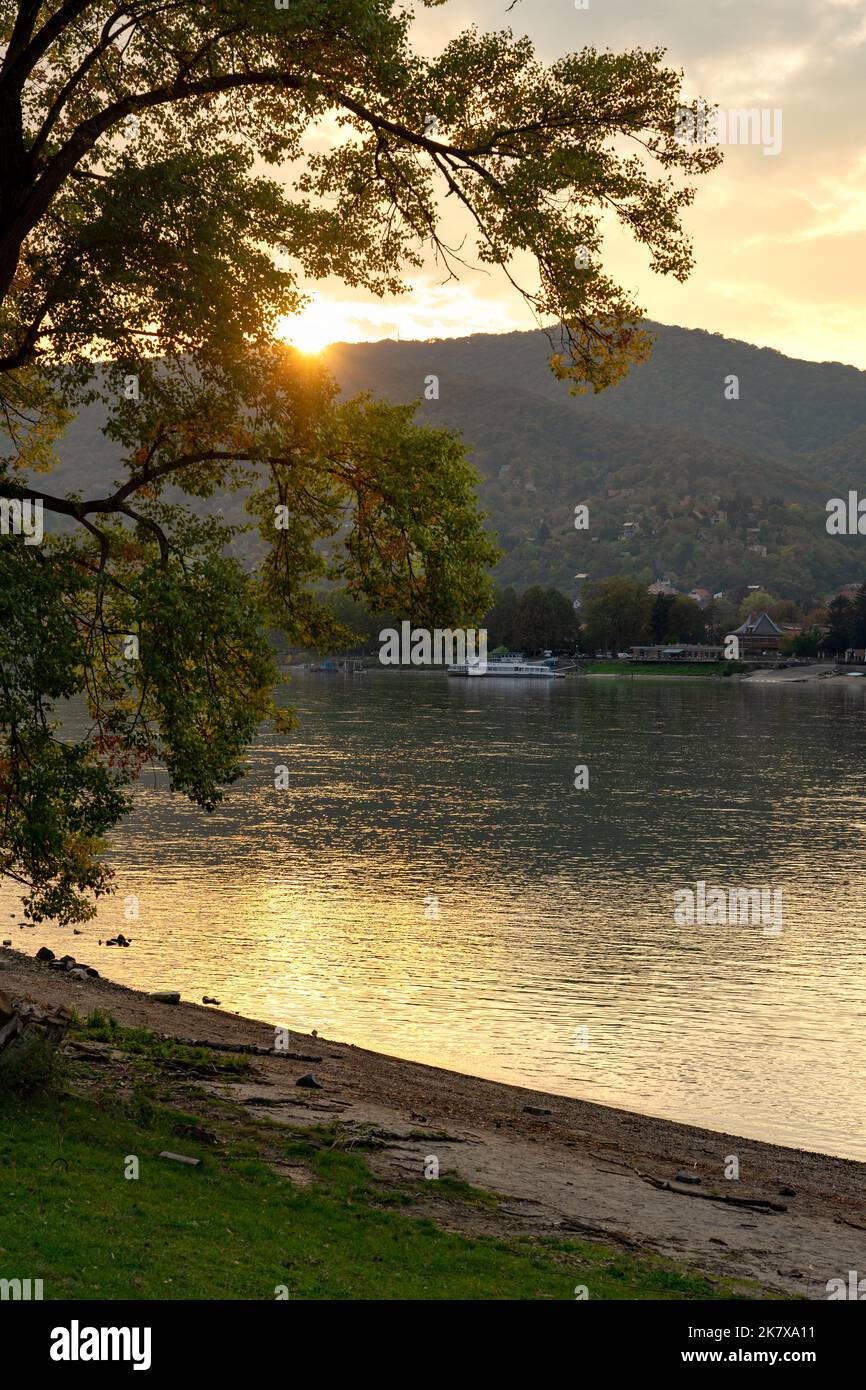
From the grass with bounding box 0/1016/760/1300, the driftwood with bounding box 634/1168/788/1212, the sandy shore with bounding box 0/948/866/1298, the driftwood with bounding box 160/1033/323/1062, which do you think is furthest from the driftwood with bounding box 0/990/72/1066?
the driftwood with bounding box 634/1168/788/1212

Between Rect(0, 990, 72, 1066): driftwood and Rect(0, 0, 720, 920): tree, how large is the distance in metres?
1.47

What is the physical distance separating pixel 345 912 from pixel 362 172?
26532mm

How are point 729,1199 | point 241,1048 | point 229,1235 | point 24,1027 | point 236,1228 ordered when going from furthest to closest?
1. point 241,1048
2. point 729,1199
3. point 24,1027
4. point 236,1228
5. point 229,1235

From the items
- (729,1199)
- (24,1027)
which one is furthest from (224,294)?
(729,1199)

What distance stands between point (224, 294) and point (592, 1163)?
13.6m

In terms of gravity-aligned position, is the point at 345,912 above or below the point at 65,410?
below

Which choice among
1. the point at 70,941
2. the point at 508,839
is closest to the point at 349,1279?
the point at 70,941

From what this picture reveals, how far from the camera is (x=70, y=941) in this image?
116 feet

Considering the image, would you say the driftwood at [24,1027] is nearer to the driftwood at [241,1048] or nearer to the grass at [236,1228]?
the grass at [236,1228]

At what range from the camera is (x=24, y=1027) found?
17297 mm

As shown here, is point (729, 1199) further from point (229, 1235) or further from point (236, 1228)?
point (229, 1235)

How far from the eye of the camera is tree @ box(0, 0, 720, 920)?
55.1 ft
